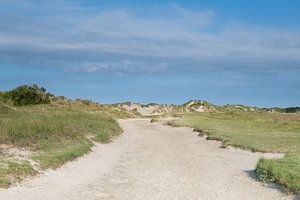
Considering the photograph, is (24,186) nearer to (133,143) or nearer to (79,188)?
(79,188)

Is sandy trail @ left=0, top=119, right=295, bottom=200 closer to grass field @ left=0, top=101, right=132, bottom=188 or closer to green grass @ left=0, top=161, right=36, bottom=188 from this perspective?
green grass @ left=0, top=161, right=36, bottom=188

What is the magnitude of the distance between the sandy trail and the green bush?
1838 inches

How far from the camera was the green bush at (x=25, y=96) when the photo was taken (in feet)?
242

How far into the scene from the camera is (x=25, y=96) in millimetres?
74938

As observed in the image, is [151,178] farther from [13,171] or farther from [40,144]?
[40,144]

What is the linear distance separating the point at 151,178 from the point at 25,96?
191ft

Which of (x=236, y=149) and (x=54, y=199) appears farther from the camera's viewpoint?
(x=236, y=149)

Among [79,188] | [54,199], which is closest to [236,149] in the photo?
[79,188]

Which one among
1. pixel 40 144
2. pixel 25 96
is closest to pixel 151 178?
pixel 40 144

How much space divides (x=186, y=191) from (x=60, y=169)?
18.6 feet

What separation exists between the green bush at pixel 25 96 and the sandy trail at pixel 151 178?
46685 mm

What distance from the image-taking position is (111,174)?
20.6 metres

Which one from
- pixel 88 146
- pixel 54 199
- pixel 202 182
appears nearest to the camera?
pixel 54 199

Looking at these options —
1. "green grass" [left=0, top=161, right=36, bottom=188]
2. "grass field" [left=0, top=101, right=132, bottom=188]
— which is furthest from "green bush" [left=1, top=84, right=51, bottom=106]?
"green grass" [left=0, top=161, right=36, bottom=188]
